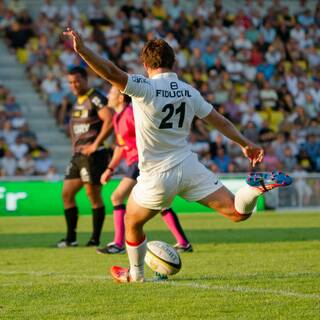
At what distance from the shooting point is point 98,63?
8.59 m

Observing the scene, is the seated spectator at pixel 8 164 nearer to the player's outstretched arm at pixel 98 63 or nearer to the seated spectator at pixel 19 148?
the seated spectator at pixel 19 148

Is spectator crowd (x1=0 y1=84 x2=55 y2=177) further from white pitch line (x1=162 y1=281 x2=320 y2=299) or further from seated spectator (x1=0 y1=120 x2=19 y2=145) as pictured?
white pitch line (x1=162 y1=281 x2=320 y2=299)

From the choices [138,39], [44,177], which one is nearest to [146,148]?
[44,177]

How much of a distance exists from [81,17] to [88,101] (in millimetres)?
15629

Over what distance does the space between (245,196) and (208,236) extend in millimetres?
7092

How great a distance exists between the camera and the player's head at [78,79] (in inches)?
559

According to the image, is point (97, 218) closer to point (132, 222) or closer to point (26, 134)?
point (132, 222)

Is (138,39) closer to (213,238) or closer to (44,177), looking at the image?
(44,177)

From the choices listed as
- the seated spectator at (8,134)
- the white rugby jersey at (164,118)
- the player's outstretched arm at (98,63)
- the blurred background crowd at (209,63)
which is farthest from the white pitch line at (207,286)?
the seated spectator at (8,134)

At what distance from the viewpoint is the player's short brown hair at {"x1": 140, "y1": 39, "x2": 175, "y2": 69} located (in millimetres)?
9125

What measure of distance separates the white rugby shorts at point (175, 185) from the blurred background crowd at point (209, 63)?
51.7ft

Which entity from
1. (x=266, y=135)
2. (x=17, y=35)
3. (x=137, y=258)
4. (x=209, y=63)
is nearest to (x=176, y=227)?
(x=137, y=258)

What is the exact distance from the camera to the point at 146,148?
30.5ft

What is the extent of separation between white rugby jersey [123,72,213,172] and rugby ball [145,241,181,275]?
105 centimetres
